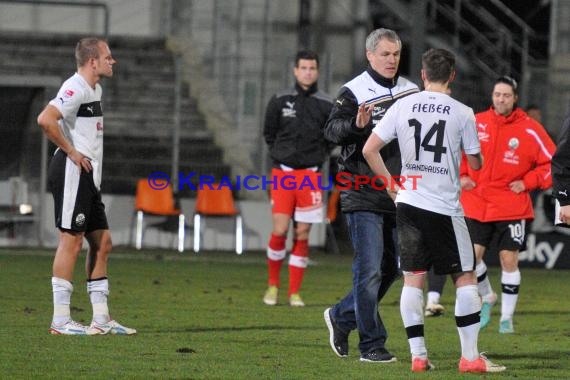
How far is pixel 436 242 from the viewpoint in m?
8.34

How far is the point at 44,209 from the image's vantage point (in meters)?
20.3

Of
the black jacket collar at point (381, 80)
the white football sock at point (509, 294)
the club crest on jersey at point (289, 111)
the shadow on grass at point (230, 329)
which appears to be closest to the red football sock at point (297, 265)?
the club crest on jersey at point (289, 111)

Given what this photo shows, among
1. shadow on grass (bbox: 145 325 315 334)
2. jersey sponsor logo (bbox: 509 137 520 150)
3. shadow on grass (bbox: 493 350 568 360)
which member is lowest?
shadow on grass (bbox: 145 325 315 334)

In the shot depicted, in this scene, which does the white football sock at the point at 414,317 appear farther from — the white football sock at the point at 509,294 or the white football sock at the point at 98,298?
the white football sock at the point at 509,294

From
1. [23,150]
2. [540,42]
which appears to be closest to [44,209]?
[23,150]

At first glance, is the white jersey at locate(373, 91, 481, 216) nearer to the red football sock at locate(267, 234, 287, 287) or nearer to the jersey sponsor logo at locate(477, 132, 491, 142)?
the jersey sponsor logo at locate(477, 132, 491, 142)

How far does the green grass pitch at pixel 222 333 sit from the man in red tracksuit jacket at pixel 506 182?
0.64 meters

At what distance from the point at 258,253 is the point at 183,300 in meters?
7.79

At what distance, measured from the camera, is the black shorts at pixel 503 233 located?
1155 cm

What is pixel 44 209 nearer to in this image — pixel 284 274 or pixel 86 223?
pixel 284 274

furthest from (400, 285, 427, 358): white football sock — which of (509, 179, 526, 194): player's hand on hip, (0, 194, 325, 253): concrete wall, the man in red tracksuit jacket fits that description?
(0, 194, 325, 253): concrete wall

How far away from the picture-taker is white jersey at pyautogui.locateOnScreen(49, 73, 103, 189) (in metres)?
10.0

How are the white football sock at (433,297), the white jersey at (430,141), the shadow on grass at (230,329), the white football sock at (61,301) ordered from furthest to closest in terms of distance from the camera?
the white football sock at (433,297)
the shadow on grass at (230,329)
the white football sock at (61,301)
the white jersey at (430,141)

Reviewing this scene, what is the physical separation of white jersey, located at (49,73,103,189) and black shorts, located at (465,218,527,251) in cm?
330
